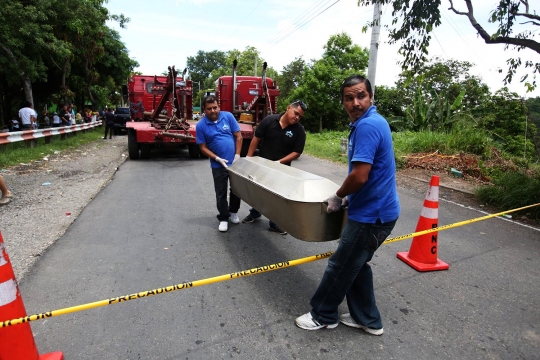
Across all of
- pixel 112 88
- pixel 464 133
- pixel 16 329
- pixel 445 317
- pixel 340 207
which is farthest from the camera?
pixel 112 88

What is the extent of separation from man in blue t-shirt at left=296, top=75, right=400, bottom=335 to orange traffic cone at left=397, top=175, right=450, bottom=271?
131cm

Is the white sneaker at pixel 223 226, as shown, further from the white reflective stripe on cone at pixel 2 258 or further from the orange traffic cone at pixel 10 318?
the white reflective stripe on cone at pixel 2 258

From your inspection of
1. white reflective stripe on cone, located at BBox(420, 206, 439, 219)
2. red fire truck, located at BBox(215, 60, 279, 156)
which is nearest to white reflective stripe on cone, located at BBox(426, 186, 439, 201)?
white reflective stripe on cone, located at BBox(420, 206, 439, 219)

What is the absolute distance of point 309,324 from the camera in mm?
2527

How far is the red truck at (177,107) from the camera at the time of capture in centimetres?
1017

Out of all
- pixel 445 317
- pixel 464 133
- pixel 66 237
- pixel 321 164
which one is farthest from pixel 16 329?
pixel 464 133

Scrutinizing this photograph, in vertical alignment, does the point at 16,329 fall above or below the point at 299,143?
below

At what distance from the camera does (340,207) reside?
→ 2428 millimetres

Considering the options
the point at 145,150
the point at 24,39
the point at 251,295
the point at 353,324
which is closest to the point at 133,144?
the point at 145,150

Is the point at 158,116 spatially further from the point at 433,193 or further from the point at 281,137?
the point at 433,193

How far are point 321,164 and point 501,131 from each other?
1934 centimetres

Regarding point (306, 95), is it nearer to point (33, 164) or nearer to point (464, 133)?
point (464, 133)

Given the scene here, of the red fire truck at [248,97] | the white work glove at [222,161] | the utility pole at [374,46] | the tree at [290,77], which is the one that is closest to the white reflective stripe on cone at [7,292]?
the white work glove at [222,161]

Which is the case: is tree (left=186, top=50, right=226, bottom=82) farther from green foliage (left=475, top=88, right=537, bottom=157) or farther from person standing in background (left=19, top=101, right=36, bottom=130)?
person standing in background (left=19, top=101, right=36, bottom=130)
